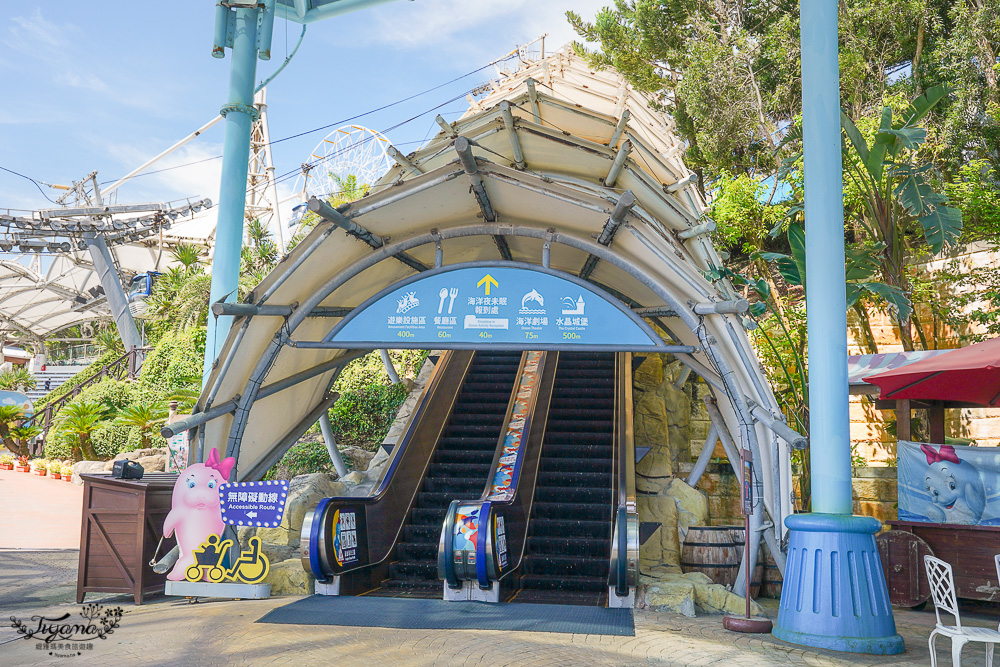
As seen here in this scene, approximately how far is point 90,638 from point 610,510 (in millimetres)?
6703

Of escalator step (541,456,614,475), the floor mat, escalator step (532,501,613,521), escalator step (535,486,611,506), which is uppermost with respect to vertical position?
escalator step (541,456,614,475)

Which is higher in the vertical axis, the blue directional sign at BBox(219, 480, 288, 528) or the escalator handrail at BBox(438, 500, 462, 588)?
the blue directional sign at BBox(219, 480, 288, 528)

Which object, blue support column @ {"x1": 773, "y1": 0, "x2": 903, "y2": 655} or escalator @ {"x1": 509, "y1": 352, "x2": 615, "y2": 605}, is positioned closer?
blue support column @ {"x1": 773, "y1": 0, "x2": 903, "y2": 655}

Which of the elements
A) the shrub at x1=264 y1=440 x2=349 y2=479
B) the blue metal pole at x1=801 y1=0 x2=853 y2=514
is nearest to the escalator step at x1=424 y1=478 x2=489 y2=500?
the shrub at x1=264 y1=440 x2=349 y2=479

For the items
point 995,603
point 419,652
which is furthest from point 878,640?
point 995,603

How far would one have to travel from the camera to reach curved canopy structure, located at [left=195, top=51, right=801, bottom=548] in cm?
785

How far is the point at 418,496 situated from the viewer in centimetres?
1120

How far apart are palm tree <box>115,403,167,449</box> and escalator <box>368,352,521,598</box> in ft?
35.4

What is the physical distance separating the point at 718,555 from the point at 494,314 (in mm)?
4519

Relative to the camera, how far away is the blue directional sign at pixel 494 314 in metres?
8.05

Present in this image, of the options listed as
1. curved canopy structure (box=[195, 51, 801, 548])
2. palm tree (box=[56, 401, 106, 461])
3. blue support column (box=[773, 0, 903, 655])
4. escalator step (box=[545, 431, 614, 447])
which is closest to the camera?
blue support column (box=[773, 0, 903, 655])

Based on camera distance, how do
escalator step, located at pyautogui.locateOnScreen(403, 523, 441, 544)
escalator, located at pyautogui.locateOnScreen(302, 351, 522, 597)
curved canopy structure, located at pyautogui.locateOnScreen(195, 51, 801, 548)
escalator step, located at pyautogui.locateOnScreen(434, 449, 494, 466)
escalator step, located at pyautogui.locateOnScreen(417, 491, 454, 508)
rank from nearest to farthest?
curved canopy structure, located at pyautogui.locateOnScreen(195, 51, 801, 548)
escalator, located at pyautogui.locateOnScreen(302, 351, 522, 597)
escalator step, located at pyautogui.locateOnScreen(403, 523, 441, 544)
escalator step, located at pyautogui.locateOnScreen(417, 491, 454, 508)
escalator step, located at pyautogui.locateOnScreen(434, 449, 494, 466)

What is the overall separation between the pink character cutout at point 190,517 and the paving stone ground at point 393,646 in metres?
0.53

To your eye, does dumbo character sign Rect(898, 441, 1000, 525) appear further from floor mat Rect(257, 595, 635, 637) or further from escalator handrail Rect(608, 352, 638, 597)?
floor mat Rect(257, 595, 635, 637)
